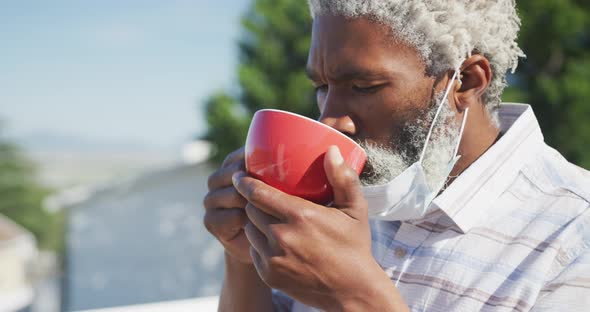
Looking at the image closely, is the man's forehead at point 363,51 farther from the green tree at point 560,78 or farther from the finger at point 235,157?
the green tree at point 560,78

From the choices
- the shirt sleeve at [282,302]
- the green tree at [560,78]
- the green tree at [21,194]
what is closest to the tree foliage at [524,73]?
the green tree at [560,78]

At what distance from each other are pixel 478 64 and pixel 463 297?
53cm

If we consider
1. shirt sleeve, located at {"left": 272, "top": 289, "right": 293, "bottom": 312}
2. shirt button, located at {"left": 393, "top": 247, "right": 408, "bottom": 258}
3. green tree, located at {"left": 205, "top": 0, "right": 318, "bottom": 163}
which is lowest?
green tree, located at {"left": 205, "top": 0, "right": 318, "bottom": 163}

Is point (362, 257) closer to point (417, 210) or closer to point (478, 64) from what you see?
point (417, 210)

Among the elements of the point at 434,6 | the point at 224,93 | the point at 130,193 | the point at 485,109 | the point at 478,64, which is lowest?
the point at 130,193

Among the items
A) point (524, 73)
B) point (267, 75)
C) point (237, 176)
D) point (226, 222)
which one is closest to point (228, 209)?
point (226, 222)

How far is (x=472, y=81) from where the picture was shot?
146 centimetres

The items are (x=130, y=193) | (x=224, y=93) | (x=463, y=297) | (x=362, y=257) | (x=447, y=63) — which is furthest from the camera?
(x=130, y=193)

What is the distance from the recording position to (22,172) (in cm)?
5491

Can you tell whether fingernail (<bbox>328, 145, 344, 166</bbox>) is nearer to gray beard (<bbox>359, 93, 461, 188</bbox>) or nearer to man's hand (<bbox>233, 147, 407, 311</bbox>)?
man's hand (<bbox>233, 147, 407, 311</bbox>)

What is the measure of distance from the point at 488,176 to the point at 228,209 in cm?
59

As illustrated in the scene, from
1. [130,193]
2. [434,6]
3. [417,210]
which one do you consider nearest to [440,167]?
[417,210]

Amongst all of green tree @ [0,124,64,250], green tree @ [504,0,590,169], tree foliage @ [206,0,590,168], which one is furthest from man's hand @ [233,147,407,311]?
green tree @ [0,124,64,250]

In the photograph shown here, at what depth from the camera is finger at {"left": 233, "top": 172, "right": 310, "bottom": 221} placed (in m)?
1.09
